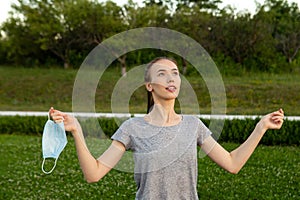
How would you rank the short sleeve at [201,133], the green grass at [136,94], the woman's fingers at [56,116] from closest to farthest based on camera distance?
the woman's fingers at [56,116], the short sleeve at [201,133], the green grass at [136,94]

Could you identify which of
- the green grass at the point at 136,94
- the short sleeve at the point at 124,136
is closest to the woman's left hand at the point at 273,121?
the short sleeve at the point at 124,136

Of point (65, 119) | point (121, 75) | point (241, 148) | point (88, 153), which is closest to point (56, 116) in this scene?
point (65, 119)

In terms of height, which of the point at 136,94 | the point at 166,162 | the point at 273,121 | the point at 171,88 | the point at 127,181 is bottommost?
the point at 127,181

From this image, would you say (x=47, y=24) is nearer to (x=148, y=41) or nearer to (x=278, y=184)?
(x=278, y=184)

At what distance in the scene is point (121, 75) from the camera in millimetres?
11734

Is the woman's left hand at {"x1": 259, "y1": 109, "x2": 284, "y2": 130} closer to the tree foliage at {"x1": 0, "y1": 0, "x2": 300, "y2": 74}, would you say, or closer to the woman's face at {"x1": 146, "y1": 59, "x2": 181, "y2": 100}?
the woman's face at {"x1": 146, "y1": 59, "x2": 181, "y2": 100}

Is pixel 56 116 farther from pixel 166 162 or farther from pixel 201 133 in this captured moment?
pixel 201 133

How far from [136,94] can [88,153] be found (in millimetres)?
10559

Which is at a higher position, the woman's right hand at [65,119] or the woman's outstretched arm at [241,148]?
the woman's right hand at [65,119]

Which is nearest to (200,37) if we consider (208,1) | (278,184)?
(208,1)

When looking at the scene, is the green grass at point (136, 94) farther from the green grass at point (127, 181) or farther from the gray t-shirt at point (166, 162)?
the gray t-shirt at point (166, 162)

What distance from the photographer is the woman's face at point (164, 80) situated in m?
1.99

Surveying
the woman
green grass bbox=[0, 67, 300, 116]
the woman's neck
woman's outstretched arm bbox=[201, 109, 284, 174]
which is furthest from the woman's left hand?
green grass bbox=[0, 67, 300, 116]

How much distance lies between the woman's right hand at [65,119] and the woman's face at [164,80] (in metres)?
0.29
